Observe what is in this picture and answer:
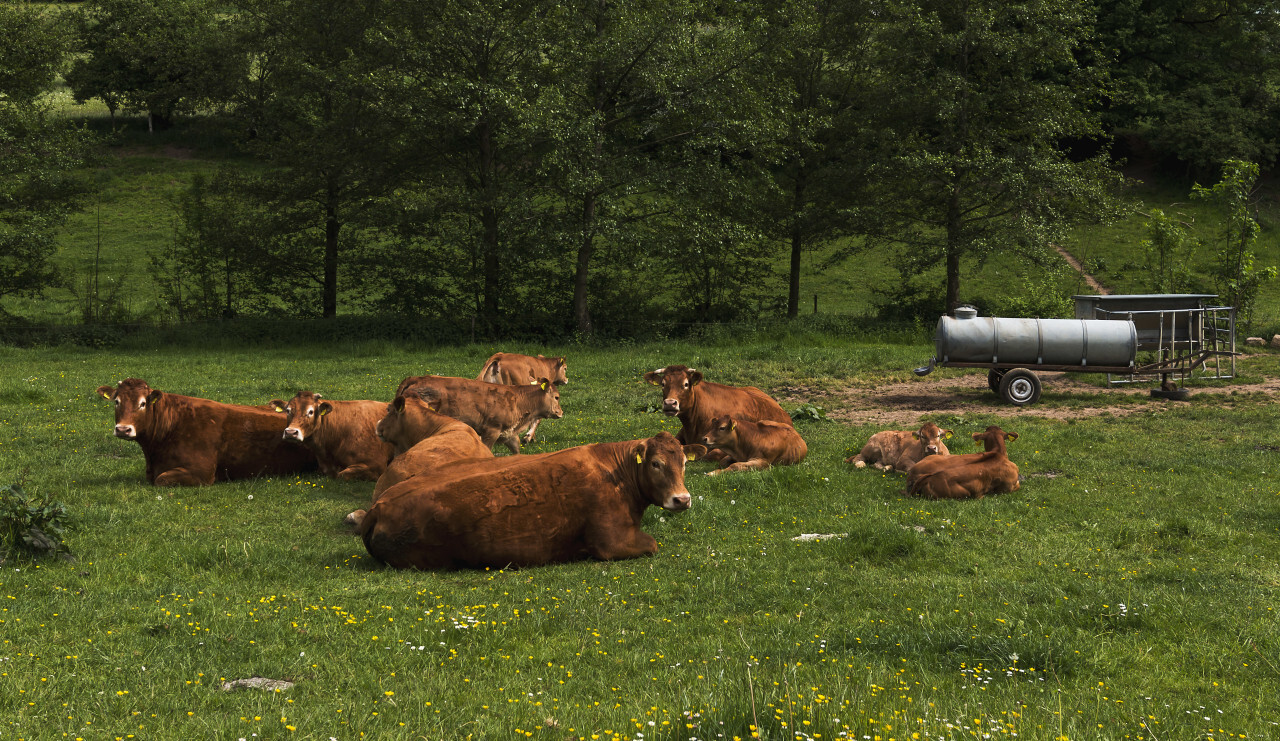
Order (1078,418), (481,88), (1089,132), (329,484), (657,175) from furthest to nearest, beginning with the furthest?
(1089,132) → (657,175) → (481,88) → (1078,418) → (329,484)

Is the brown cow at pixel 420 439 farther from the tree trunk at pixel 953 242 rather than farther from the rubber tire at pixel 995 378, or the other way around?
the tree trunk at pixel 953 242

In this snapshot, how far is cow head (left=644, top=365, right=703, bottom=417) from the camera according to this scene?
14.4 metres

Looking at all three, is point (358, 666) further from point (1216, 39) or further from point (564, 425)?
point (1216, 39)

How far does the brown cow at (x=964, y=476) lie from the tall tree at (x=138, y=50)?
42.9m

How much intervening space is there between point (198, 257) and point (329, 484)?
24191mm

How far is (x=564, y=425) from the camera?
17.0m

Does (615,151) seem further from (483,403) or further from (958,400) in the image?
(483,403)

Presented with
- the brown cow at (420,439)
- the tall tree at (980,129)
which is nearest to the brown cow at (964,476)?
the brown cow at (420,439)

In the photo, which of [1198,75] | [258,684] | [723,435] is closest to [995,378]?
[723,435]

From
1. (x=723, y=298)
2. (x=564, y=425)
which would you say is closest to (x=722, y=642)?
(x=564, y=425)

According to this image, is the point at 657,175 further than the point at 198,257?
No

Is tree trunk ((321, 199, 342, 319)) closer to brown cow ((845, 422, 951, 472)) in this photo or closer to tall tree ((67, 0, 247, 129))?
tall tree ((67, 0, 247, 129))

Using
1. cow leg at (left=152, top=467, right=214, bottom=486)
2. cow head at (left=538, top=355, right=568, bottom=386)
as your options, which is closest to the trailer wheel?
cow head at (left=538, top=355, right=568, bottom=386)

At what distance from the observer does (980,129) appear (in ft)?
112
